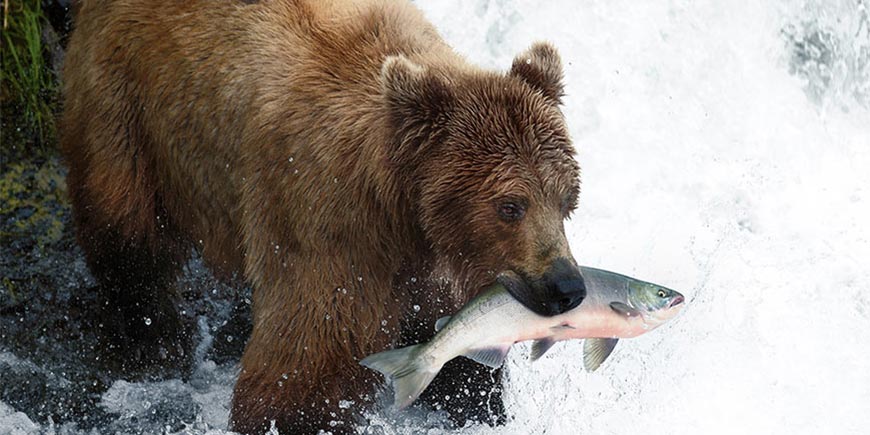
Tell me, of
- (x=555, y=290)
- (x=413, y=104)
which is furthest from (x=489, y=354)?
(x=413, y=104)

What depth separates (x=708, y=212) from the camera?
8047 millimetres

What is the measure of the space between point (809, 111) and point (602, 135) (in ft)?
5.31

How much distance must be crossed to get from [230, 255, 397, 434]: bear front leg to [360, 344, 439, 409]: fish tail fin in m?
0.37

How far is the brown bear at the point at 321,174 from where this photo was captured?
4539 mm

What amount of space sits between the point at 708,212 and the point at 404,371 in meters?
3.97

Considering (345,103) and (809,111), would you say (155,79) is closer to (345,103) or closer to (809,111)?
(345,103)

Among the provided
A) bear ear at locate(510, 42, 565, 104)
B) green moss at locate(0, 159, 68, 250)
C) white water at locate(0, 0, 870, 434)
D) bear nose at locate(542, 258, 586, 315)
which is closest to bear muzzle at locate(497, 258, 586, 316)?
bear nose at locate(542, 258, 586, 315)

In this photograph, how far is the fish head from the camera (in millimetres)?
4512

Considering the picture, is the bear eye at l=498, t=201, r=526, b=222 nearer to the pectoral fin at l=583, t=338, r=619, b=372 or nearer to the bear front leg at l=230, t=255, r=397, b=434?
the pectoral fin at l=583, t=338, r=619, b=372

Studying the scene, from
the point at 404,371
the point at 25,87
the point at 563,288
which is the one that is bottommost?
the point at 25,87

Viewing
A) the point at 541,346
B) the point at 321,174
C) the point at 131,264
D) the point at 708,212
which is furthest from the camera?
the point at 708,212

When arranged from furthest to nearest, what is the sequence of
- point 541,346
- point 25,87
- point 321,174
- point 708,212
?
point 708,212 → point 25,87 → point 321,174 → point 541,346

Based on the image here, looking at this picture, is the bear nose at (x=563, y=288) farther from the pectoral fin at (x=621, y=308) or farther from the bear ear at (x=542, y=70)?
the bear ear at (x=542, y=70)

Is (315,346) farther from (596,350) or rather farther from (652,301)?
(652,301)
